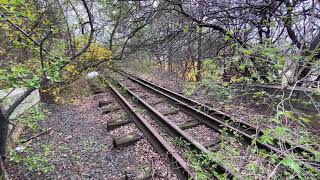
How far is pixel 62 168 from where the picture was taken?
3.03 meters

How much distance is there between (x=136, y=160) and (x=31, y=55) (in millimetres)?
5052

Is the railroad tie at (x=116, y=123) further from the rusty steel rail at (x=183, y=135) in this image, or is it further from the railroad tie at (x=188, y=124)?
the railroad tie at (x=188, y=124)

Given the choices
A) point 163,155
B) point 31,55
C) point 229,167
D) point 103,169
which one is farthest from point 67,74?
point 229,167

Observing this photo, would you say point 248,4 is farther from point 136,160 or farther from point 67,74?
point 67,74

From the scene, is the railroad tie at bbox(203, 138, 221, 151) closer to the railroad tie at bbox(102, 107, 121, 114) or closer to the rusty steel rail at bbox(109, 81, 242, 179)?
the rusty steel rail at bbox(109, 81, 242, 179)

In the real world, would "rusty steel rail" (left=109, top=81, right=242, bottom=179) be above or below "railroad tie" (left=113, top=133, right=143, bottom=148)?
above

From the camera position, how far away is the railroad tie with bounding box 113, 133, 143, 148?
349 centimetres

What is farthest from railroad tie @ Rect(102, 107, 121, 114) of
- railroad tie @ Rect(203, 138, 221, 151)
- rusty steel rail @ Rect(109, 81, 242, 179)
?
railroad tie @ Rect(203, 138, 221, 151)

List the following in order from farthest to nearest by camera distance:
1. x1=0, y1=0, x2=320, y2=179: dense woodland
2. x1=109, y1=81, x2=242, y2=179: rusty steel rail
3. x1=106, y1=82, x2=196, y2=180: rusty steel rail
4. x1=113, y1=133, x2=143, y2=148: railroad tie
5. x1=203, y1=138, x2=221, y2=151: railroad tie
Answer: x1=0, y1=0, x2=320, y2=179: dense woodland → x1=113, y1=133, x2=143, y2=148: railroad tie → x1=203, y1=138, x2=221, y2=151: railroad tie → x1=106, y1=82, x2=196, y2=180: rusty steel rail → x1=109, y1=81, x2=242, y2=179: rusty steel rail

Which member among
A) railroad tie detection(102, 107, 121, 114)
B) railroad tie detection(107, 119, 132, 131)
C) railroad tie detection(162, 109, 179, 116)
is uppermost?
railroad tie detection(102, 107, 121, 114)

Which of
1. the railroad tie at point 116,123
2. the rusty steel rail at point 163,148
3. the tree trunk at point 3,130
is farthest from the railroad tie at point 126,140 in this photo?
the tree trunk at point 3,130

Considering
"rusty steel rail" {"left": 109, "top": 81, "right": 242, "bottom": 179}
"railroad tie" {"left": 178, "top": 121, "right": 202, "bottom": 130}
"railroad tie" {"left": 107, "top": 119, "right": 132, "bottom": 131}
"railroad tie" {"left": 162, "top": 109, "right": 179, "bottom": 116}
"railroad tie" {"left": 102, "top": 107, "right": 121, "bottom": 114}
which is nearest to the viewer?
"rusty steel rail" {"left": 109, "top": 81, "right": 242, "bottom": 179}

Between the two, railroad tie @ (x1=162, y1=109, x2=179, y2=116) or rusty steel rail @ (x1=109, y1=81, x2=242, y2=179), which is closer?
rusty steel rail @ (x1=109, y1=81, x2=242, y2=179)

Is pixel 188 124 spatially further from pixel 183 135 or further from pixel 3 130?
pixel 3 130
